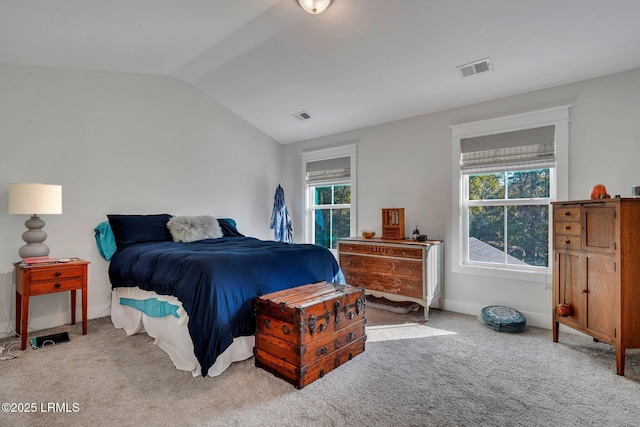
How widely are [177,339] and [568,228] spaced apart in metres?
3.27

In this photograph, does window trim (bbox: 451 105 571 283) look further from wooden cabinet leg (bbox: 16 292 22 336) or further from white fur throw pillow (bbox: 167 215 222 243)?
wooden cabinet leg (bbox: 16 292 22 336)

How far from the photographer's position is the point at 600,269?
242cm

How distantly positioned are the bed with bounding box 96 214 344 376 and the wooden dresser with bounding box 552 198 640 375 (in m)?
1.97

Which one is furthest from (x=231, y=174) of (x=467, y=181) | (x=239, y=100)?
(x=467, y=181)

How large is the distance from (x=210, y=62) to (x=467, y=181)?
3.22 m

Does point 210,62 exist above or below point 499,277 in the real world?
above

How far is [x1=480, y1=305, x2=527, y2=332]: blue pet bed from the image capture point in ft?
9.96

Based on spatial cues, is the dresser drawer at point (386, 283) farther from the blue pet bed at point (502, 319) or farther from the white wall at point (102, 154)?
the white wall at point (102, 154)

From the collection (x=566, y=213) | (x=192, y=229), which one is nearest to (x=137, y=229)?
(x=192, y=229)

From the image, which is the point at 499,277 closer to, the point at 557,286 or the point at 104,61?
the point at 557,286

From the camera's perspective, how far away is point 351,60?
3162 mm

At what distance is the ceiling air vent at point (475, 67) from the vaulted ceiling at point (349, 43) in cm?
5

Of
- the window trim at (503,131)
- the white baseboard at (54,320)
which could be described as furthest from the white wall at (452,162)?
the white baseboard at (54,320)

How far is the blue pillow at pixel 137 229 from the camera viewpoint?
3463 mm
